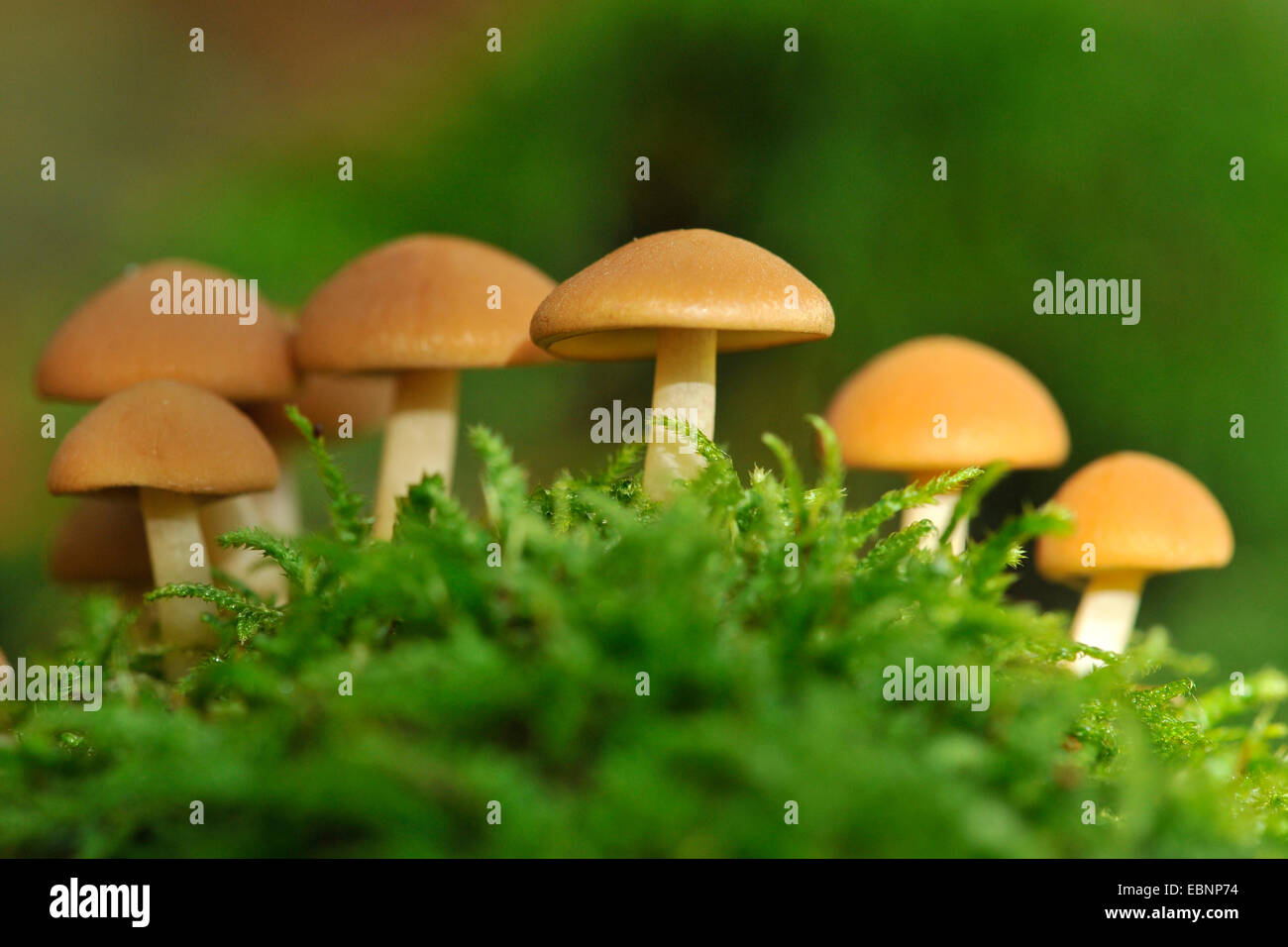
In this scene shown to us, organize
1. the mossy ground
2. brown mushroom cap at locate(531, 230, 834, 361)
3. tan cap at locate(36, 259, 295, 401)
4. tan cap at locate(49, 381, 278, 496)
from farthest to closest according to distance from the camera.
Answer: tan cap at locate(36, 259, 295, 401)
tan cap at locate(49, 381, 278, 496)
brown mushroom cap at locate(531, 230, 834, 361)
the mossy ground

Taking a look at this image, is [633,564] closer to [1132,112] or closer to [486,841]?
[486,841]

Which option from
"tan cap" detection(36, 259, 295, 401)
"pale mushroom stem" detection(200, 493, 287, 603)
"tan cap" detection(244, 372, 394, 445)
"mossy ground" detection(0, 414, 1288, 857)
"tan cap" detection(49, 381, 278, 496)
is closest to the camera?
"mossy ground" detection(0, 414, 1288, 857)

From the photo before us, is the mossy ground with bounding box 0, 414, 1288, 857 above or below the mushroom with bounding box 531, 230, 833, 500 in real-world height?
below

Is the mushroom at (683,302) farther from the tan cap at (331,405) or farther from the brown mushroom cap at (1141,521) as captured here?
the tan cap at (331,405)

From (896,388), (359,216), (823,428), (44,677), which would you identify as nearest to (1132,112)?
(896,388)

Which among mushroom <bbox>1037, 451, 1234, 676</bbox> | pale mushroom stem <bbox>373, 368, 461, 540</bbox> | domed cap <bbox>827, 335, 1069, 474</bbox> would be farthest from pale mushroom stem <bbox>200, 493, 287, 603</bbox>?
mushroom <bbox>1037, 451, 1234, 676</bbox>

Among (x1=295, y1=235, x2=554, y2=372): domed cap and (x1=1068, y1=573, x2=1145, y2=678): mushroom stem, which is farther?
(x1=1068, y1=573, x2=1145, y2=678): mushroom stem

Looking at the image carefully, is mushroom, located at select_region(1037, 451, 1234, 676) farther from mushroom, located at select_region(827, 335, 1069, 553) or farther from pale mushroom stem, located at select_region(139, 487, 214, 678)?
pale mushroom stem, located at select_region(139, 487, 214, 678)
